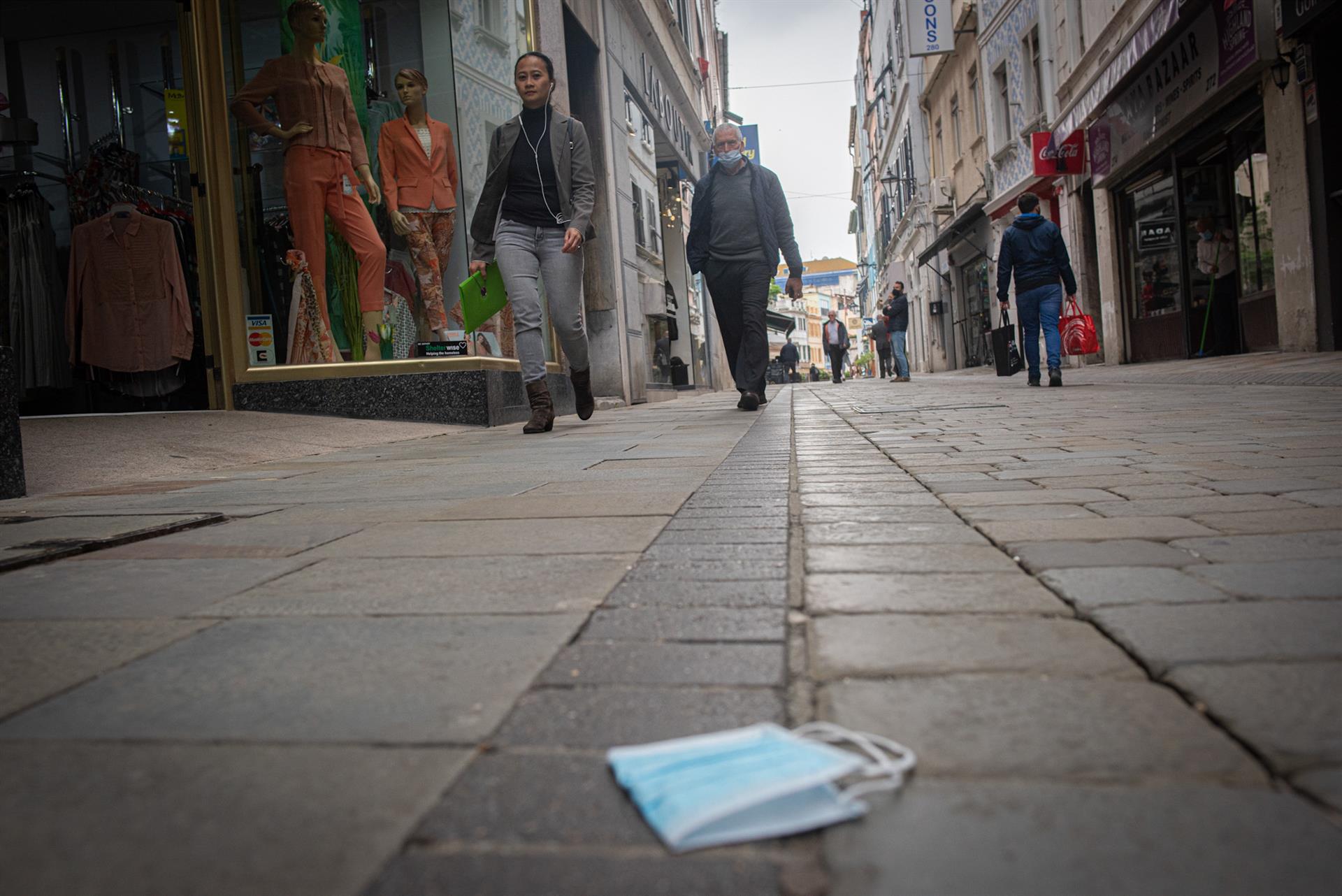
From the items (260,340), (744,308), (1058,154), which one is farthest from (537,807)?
(1058,154)

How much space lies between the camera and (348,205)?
27.9 ft

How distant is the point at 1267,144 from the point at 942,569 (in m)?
10.7

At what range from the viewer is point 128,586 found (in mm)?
2076

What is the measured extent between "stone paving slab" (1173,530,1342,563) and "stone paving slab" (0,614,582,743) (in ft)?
4.20

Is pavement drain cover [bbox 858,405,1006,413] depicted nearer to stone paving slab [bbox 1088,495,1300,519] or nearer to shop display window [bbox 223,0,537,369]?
shop display window [bbox 223,0,537,369]

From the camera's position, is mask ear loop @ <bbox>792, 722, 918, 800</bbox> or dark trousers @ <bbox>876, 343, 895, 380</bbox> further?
dark trousers @ <bbox>876, 343, 895, 380</bbox>

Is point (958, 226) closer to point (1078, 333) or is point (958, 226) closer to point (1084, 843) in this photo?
point (1078, 333)

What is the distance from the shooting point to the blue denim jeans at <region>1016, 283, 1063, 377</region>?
33.4 feet

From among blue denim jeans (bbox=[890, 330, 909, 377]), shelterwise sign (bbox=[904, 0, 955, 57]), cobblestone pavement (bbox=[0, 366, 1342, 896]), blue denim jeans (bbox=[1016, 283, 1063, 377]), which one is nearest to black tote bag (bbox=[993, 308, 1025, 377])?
blue denim jeans (bbox=[890, 330, 909, 377])

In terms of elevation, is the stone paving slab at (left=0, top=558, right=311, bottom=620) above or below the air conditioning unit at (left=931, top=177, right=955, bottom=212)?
below

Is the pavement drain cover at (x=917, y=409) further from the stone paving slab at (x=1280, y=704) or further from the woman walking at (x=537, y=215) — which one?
the stone paving slab at (x=1280, y=704)

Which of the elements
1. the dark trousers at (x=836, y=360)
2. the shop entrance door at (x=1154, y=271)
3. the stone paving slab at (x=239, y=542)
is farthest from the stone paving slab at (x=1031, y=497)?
the dark trousers at (x=836, y=360)

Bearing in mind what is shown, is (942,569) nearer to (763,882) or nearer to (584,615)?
(584,615)

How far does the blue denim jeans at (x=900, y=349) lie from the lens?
709 inches
